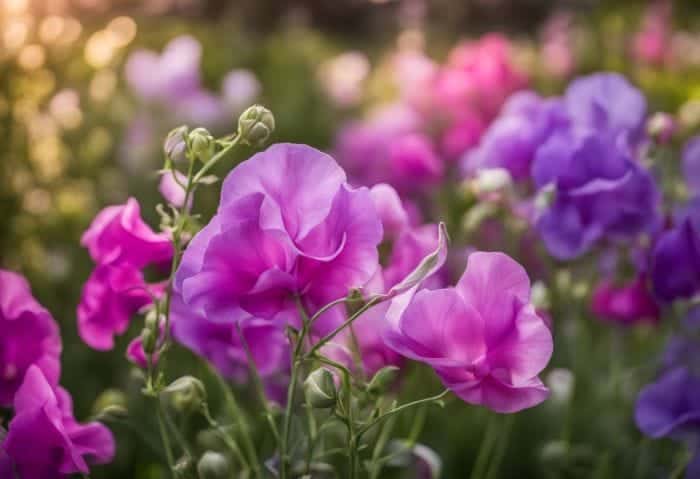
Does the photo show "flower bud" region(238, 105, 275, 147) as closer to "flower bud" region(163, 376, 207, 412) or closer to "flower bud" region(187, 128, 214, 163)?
"flower bud" region(187, 128, 214, 163)

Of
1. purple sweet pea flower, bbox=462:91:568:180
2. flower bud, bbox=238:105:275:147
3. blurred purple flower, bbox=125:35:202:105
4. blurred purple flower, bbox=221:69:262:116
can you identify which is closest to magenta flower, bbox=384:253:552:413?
flower bud, bbox=238:105:275:147

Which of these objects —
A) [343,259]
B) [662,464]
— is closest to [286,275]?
[343,259]

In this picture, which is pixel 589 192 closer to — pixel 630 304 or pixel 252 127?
pixel 630 304

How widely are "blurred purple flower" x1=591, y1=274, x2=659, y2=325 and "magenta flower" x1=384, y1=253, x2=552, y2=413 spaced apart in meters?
0.42

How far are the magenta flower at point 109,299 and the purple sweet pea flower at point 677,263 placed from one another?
483 millimetres

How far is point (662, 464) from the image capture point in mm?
1254

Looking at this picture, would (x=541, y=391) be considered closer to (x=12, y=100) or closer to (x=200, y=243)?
(x=200, y=243)

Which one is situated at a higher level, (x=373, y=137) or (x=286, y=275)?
(x=286, y=275)

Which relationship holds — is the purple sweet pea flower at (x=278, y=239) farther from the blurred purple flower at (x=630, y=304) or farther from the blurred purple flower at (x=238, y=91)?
the blurred purple flower at (x=238, y=91)

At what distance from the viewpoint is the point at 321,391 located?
60 cm

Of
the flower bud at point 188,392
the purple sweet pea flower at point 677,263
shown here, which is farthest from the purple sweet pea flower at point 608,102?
A: the flower bud at point 188,392

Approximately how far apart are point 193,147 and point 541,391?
29cm

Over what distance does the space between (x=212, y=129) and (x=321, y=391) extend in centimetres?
204

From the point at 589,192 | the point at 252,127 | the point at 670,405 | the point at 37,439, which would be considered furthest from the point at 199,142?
the point at 670,405
